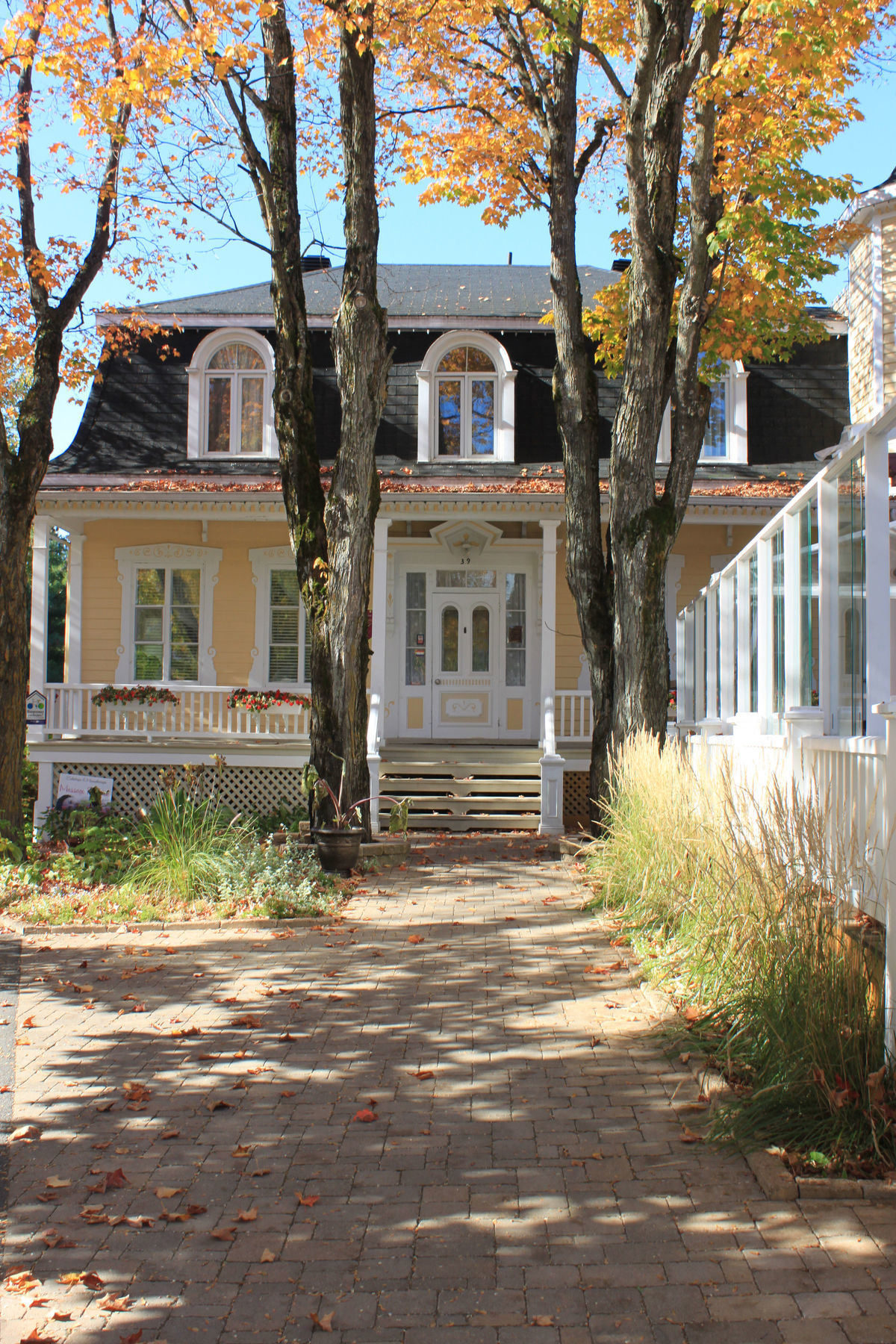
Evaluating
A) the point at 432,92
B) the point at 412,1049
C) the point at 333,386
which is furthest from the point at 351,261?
the point at 412,1049

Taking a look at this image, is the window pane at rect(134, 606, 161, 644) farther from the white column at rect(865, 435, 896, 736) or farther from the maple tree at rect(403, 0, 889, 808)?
the white column at rect(865, 435, 896, 736)

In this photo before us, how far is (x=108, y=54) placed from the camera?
459 inches

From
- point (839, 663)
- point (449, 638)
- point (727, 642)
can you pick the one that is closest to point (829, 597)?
point (839, 663)

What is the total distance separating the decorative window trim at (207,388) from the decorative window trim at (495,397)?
90.5 inches

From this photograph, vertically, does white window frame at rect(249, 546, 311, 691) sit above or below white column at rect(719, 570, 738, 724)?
above

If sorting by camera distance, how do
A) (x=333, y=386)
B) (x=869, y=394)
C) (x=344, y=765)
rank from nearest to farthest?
(x=344, y=765) < (x=869, y=394) < (x=333, y=386)

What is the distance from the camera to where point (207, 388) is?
16.3 meters

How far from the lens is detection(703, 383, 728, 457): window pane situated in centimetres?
1591

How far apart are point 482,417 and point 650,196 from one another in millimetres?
6145

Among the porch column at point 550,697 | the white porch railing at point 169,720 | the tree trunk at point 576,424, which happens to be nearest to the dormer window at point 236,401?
the white porch railing at point 169,720

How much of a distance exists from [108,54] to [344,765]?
832 cm

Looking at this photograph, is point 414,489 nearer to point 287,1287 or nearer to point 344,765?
point 344,765

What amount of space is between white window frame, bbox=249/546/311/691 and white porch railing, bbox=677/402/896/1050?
10020 millimetres

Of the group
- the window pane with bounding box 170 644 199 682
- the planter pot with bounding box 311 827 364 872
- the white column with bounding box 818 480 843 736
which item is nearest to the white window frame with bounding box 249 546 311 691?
the window pane with bounding box 170 644 199 682
